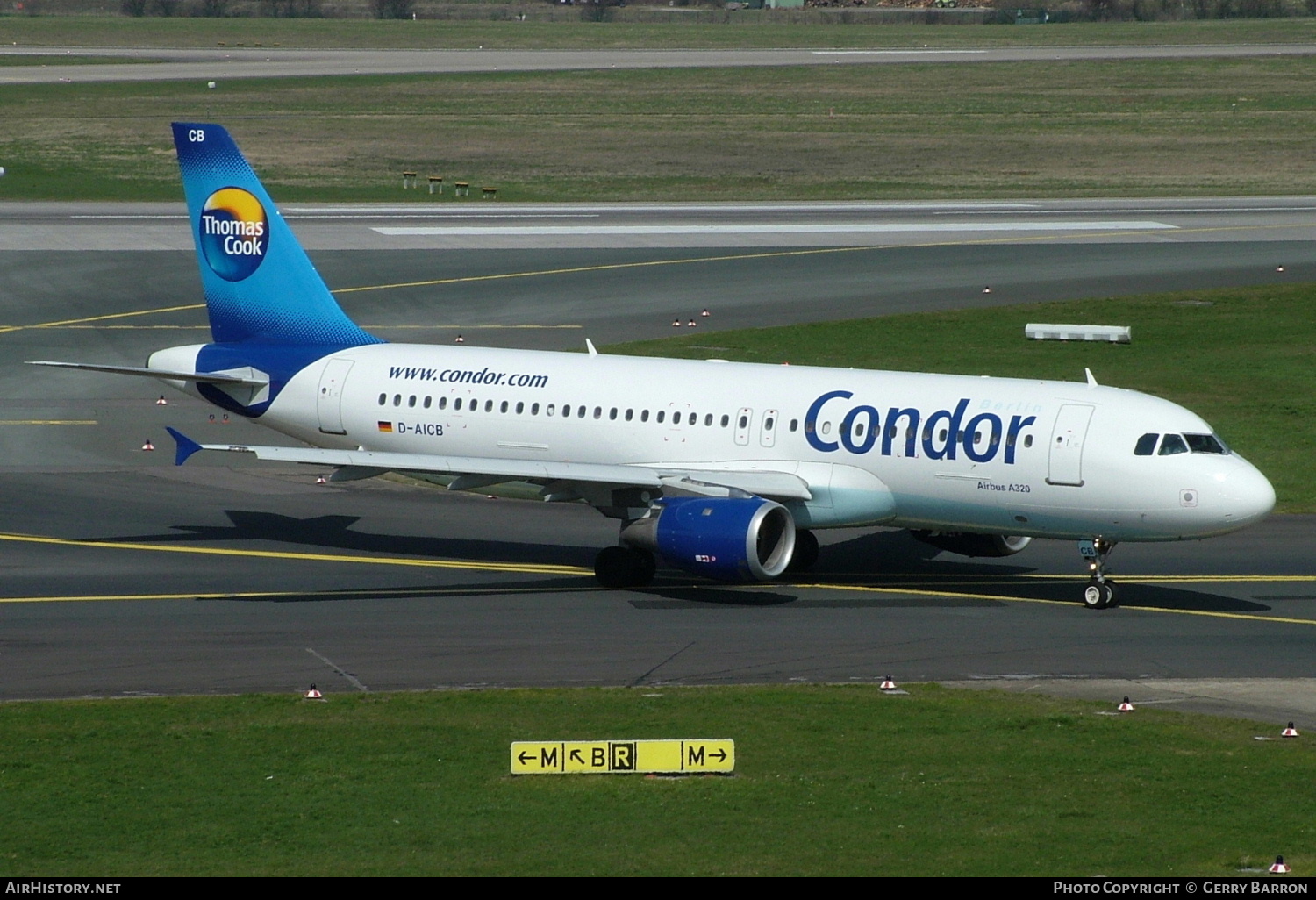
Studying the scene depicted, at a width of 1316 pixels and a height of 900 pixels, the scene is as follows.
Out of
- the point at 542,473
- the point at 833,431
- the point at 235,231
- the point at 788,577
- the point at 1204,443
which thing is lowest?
the point at 788,577

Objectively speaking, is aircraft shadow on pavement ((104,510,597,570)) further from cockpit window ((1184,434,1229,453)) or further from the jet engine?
cockpit window ((1184,434,1229,453))

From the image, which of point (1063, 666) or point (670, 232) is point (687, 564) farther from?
point (670, 232)

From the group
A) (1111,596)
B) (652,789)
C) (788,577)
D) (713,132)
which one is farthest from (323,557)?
(713,132)

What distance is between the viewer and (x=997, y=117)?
470 ft

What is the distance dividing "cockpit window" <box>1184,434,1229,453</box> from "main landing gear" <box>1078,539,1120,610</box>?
2.61 meters

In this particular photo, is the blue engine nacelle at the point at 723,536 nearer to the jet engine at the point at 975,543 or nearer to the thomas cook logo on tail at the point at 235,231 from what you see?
the jet engine at the point at 975,543

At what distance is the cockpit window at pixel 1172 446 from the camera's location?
3700cm

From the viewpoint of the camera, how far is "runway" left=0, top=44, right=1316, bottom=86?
172 meters

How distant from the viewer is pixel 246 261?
4588 cm

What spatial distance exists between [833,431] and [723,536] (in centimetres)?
418

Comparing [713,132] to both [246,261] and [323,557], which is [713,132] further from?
[323,557]

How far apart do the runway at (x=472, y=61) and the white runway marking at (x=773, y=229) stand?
80031 mm

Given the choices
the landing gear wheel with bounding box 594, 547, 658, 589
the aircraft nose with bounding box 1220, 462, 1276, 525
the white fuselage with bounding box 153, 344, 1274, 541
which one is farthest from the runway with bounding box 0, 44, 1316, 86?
the aircraft nose with bounding box 1220, 462, 1276, 525
